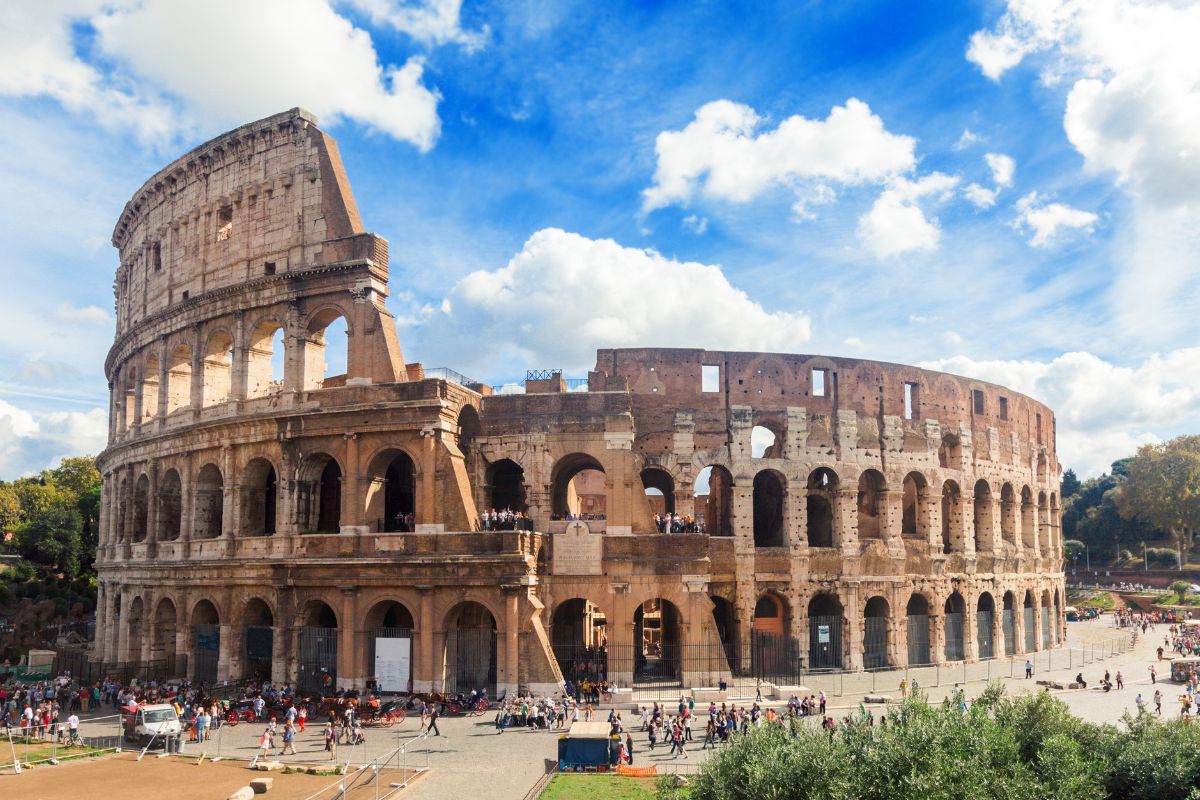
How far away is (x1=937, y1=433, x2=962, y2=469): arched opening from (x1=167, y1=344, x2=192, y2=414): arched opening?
31.1 meters

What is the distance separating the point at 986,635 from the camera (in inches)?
1563

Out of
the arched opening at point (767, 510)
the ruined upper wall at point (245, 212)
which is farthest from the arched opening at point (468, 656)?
the arched opening at point (767, 510)

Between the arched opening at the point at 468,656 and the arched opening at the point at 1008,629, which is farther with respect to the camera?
the arched opening at the point at 1008,629

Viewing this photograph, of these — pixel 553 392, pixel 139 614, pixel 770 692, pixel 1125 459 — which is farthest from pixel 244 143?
pixel 1125 459

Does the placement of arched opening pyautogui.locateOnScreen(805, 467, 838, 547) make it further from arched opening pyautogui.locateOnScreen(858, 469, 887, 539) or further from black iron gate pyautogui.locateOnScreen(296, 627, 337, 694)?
black iron gate pyautogui.locateOnScreen(296, 627, 337, 694)

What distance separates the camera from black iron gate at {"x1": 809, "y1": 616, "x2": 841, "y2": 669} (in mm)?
33969

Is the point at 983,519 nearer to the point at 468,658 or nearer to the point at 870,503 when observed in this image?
the point at 870,503

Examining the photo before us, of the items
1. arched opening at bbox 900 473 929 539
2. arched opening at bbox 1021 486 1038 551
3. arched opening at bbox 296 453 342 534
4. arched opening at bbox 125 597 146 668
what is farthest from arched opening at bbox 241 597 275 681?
arched opening at bbox 1021 486 1038 551

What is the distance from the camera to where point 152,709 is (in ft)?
80.4

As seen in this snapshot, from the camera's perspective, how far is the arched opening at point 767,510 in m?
38.0

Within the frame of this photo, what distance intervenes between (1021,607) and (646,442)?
20499 mm

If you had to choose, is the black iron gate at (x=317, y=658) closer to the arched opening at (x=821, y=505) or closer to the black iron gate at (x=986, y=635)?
the arched opening at (x=821, y=505)

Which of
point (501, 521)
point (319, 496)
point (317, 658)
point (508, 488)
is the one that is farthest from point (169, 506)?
point (501, 521)

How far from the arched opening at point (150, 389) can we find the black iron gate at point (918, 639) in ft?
104
